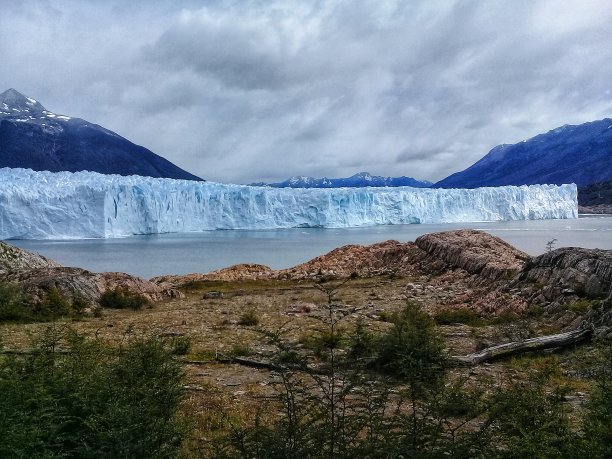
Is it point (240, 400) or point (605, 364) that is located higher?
point (605, 364)

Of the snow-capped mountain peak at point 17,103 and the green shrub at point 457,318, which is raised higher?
the snow-capped mountain peak at point 17,103

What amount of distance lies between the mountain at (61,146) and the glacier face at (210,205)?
3793 inches

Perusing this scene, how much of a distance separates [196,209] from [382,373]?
171 feet

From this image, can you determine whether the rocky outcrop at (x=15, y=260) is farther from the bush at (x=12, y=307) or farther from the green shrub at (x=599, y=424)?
the green shrub at (x=599, y=424)

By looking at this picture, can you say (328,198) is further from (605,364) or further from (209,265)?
(605,364)

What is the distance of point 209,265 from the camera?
35.8 m

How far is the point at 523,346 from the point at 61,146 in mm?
164201

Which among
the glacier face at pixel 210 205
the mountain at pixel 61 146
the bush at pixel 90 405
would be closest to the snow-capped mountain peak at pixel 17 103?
the mountain at pixel 61 146

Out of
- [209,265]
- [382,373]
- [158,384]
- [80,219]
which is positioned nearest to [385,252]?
[209,265]

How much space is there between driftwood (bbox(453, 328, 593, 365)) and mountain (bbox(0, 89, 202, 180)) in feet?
478

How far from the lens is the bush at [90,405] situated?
3.62 m

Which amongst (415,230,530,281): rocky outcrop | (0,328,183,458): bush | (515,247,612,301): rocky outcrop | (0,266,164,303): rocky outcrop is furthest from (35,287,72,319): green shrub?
(415,230,530,281): rocky outcrop

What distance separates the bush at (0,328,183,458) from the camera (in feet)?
11.9

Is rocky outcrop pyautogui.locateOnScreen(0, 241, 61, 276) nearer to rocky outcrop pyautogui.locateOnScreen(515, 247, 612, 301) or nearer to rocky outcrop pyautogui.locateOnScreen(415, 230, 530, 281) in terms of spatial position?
rocky outcrop pyautogui.locateOnScreen(415, 230, 530, 281)
